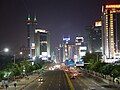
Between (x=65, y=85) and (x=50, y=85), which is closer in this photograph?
(x=65, y=85)

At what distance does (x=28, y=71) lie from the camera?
130 meters

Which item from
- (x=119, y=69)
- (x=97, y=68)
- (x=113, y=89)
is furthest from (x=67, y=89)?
(x=97, y=68)

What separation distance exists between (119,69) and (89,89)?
94.1ft

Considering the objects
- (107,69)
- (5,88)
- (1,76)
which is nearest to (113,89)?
(5,88)

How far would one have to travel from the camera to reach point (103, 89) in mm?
56375

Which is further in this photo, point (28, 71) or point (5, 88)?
point (28, 71)

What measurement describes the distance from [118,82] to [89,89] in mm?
16925

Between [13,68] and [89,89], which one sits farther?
[13,68]

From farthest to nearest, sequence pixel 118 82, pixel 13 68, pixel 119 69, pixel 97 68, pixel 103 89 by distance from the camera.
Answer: pixel 97 68 < pixel 13 68 < pixel 119 69 < pixel 118 82 < pixel 103 89

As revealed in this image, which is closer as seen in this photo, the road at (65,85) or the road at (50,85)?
the road at (65,85)

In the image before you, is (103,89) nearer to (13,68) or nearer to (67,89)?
(67,89)

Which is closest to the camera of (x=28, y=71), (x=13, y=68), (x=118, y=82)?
(x=118, y=82)

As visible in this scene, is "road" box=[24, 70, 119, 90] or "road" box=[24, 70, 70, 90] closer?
"road" box=[24, 70, 119, 90]

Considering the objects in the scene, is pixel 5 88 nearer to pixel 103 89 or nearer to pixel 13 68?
pixel 103 89
